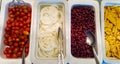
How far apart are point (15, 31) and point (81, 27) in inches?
14.1

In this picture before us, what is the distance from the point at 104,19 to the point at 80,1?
0.17 meters

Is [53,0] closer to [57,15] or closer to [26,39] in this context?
[57,15]

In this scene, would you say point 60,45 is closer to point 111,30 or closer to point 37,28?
point 37,28

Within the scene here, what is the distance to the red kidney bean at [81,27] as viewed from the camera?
1396 millimetres

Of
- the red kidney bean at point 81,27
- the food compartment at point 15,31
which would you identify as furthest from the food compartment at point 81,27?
the food compartment at point 15,31

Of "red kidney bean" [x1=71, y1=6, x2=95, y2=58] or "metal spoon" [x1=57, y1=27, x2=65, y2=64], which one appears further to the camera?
"red kidney bean" [x1=71, y1=6, x2=95, y2=58]

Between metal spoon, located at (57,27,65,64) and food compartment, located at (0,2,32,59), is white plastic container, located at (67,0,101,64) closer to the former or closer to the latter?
metal spoon, located at (57,27,65,64)


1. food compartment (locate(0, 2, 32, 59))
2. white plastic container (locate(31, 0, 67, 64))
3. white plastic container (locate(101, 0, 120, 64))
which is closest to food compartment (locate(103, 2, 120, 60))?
white plastic container (locate(101, 0, 120, 64))

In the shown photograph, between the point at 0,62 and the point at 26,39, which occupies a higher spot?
the point at 26,39

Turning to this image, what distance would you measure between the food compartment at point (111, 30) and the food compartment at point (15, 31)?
0.42 meters

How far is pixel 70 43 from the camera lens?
1382 mm

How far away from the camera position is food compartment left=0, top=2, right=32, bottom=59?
1.41m

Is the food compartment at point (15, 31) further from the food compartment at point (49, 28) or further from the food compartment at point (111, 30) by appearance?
the food compartment at point (111, 30)

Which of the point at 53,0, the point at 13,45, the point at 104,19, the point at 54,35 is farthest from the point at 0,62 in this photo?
the point at 104,19
